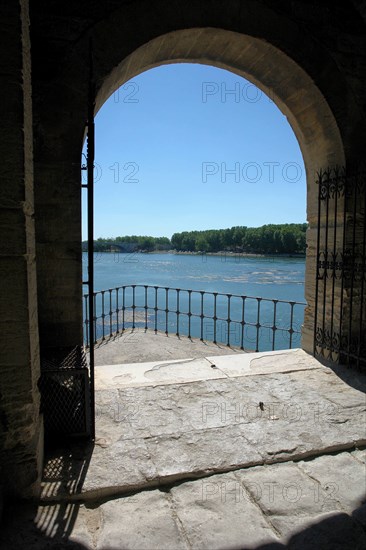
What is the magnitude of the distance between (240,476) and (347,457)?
784 millimetres

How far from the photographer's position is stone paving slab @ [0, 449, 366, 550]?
5.61 ft

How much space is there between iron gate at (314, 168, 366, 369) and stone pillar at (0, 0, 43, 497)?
3.21 metres

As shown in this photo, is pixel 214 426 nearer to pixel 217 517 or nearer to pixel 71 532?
pixel 217 517

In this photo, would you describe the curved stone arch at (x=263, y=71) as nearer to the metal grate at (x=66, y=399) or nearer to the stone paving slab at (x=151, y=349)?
the metal grate at (x=66, y=399)

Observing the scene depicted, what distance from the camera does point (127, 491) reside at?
2.08 metres

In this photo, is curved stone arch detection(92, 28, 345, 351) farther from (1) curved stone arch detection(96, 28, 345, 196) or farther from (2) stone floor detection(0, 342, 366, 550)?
(2) stone floor detection(0, 342, 366, 550)

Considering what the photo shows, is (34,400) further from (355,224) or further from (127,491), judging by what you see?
(355,224)

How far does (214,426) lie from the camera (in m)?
2.74

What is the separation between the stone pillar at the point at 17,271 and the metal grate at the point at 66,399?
37cm

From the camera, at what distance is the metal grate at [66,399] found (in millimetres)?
2410

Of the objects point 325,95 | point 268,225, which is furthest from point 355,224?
point 268,225

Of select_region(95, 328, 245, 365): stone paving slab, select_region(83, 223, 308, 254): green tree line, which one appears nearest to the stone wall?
select_region(95, 328, 245, 365): stone paving slab

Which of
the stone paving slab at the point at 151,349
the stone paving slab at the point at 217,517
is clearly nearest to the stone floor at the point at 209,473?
the stone paving slab at the point at 217,517

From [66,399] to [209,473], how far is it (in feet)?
3.51
